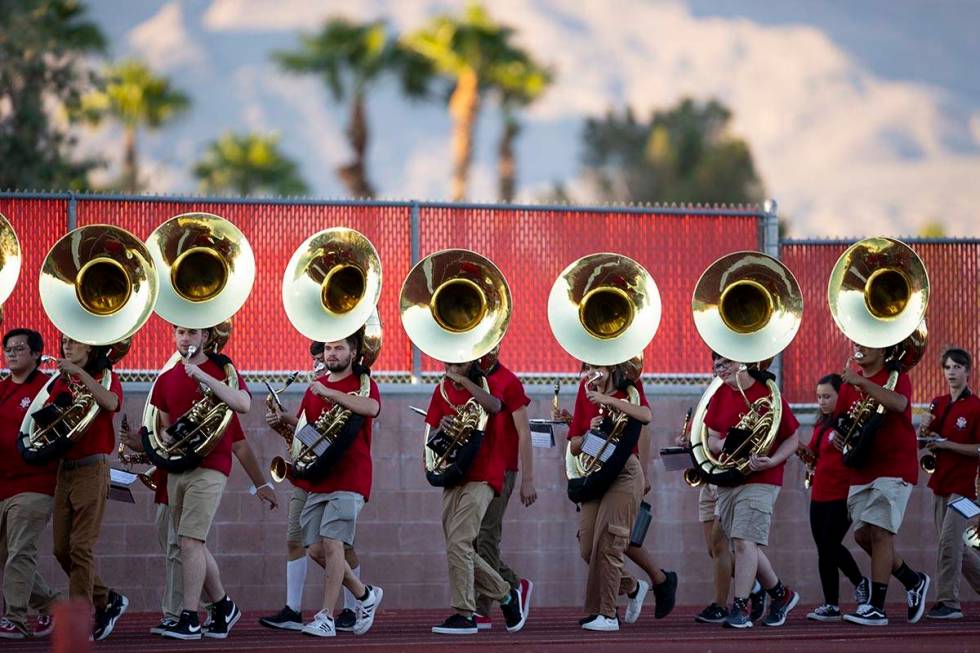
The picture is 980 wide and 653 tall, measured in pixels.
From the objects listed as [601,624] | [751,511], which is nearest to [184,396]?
[601,624]

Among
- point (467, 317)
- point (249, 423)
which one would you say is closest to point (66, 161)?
point (249, 423)

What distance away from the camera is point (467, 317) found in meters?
12.5

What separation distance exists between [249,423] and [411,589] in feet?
6.06

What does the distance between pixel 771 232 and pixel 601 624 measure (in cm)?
442

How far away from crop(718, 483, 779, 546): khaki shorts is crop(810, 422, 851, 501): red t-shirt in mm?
588

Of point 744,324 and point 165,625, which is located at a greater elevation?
point 744,324

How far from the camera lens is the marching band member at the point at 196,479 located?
11516mm

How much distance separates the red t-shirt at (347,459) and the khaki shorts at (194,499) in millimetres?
602

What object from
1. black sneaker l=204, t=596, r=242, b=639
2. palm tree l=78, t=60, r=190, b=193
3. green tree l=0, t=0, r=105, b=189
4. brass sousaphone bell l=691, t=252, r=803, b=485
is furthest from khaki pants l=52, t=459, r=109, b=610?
palm tree l=78, t=60, r=190, b=193

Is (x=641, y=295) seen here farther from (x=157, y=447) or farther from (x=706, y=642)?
(x=157, y=447)

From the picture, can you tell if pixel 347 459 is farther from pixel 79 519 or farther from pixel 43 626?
pixel 43 626

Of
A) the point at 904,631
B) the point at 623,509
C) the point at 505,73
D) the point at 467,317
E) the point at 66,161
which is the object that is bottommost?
the point at 904,631

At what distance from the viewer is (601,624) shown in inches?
481

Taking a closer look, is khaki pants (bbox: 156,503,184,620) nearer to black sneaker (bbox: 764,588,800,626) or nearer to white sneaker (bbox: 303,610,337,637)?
white sneaker (bbox: 303,610,337,637)
